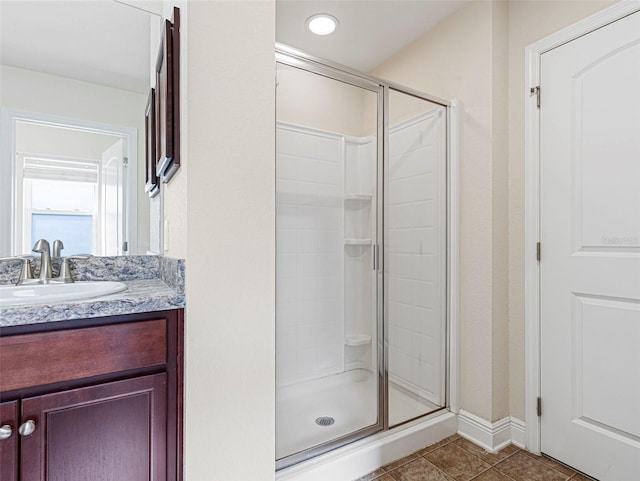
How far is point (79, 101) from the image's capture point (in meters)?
1.40

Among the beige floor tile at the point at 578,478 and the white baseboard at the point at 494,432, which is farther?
the white baseboard at the point at 494,432

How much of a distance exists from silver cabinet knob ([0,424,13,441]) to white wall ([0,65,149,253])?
77 centimetres

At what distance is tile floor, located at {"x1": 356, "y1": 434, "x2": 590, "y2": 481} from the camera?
1.60 m

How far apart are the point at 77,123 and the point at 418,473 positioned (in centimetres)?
204

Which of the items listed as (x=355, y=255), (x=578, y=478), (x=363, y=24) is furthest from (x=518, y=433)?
(x=363, y=24)

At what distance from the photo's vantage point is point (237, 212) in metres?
1.10

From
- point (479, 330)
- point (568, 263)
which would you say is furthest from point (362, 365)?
point (568, 263)

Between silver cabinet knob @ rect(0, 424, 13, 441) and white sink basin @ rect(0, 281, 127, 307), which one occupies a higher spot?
white sink basin @ rect(0, 281, 127, 307)

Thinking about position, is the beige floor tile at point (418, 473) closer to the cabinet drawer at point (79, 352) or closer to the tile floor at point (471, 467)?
the tile floor at point (471, 467)

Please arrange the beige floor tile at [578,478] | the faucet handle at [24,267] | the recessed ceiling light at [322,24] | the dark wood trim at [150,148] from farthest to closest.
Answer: the recessed ceiling light at [322,24], the beige floor tile at [578,478], the dark wood trim at [150,148], the faucet handle at [24,267]

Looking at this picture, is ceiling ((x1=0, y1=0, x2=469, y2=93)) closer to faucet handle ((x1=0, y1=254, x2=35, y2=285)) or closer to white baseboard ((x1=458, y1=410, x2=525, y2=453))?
faucet handle ((x1=0, y1=254, x2=35, y2=285))

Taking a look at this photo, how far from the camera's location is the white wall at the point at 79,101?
127cm

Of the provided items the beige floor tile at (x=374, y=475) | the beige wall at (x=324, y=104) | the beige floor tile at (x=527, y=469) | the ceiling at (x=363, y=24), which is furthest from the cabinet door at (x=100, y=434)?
the ceiling at (x=363, y=24)

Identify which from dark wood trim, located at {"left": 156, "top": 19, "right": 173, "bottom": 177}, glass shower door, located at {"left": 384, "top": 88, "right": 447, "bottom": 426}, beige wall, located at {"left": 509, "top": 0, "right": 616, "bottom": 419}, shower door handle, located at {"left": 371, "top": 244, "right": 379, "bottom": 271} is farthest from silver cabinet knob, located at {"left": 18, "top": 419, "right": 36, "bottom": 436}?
beige wall, located at {"left": 509, "top": 0, "right": 616, "bottom": 419}
